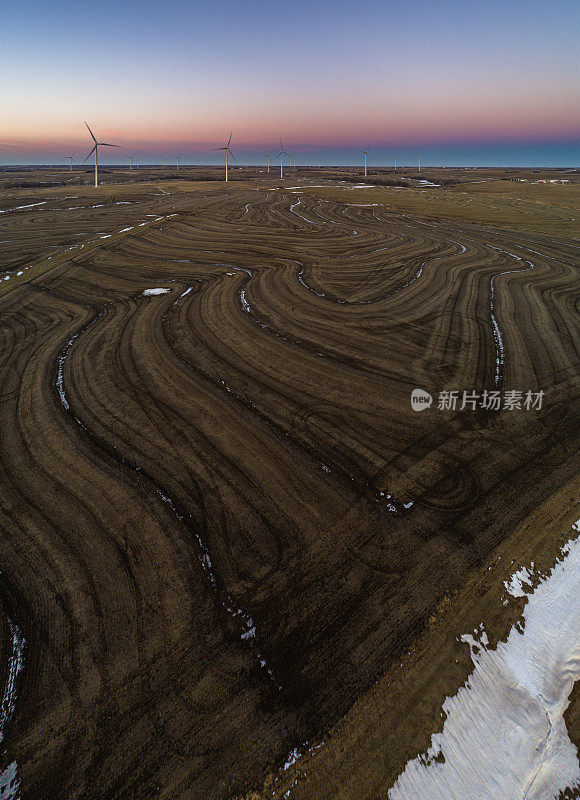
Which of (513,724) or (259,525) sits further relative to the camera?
(259,525)

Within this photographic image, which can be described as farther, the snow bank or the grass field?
the grass field

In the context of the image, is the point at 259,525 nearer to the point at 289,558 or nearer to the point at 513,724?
the point at 289,558

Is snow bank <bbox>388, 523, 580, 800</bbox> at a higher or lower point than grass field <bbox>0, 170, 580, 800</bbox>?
lower

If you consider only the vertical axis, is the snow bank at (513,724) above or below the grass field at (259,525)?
below

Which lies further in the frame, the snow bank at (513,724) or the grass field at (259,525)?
the grass field at (259,525)

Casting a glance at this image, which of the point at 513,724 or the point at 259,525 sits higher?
the point at 259,525

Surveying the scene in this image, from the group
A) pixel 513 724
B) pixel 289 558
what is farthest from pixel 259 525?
pixel 513 724

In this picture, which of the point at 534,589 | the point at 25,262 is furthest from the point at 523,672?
the point at 25,262

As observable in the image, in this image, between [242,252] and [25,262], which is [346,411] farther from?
[25,262]
